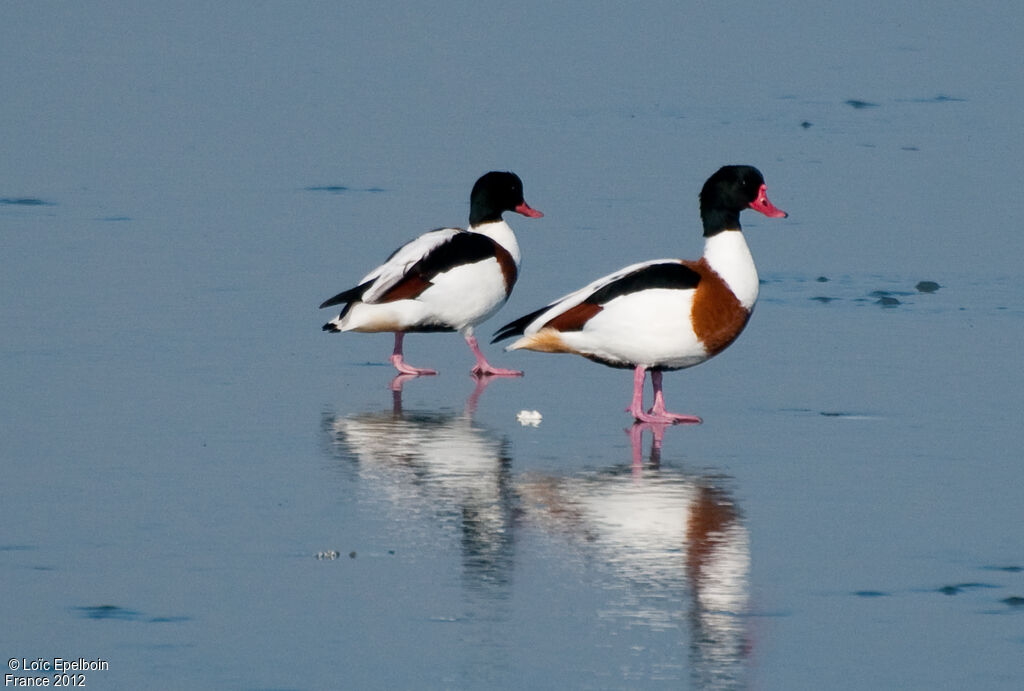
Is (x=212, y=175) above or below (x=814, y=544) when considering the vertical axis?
above

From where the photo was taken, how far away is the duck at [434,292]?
9508mm

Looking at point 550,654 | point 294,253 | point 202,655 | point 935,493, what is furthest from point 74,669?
point 294,253

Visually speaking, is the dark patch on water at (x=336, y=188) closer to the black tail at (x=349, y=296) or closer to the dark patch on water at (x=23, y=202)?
the dark patch on water at (x=23, y=202)

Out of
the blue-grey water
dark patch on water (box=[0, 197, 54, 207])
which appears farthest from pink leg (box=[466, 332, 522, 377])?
dark patch on water (box=[0, 197, 54, 207])

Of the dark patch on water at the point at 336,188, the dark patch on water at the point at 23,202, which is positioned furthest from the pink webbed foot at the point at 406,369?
the dark patch on water at the point at 336,188

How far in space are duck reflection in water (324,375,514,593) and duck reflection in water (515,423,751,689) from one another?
0.52 ft

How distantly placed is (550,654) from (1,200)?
8.75 m

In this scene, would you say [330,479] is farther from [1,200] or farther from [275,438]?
[1,200]

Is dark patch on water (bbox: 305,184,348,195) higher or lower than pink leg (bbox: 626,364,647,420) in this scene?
higher

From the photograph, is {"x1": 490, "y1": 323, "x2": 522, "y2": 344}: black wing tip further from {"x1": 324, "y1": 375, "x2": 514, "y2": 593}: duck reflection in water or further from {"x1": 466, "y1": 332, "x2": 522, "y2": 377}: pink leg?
{"x1": 466, "y1": 332, "x2": 522, "y2": 377}: pink leg

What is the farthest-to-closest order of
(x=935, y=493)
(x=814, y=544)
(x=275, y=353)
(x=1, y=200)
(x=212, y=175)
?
1. (x=212, y=175)
2. (x=1, y=200)
3. (x=275, y=353)
4. (x=935, y=493)
5. (x=814, y=544)

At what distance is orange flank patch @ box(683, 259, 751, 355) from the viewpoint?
8266mm

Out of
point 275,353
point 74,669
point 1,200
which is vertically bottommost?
point 74,669

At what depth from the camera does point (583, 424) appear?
26.7ft
